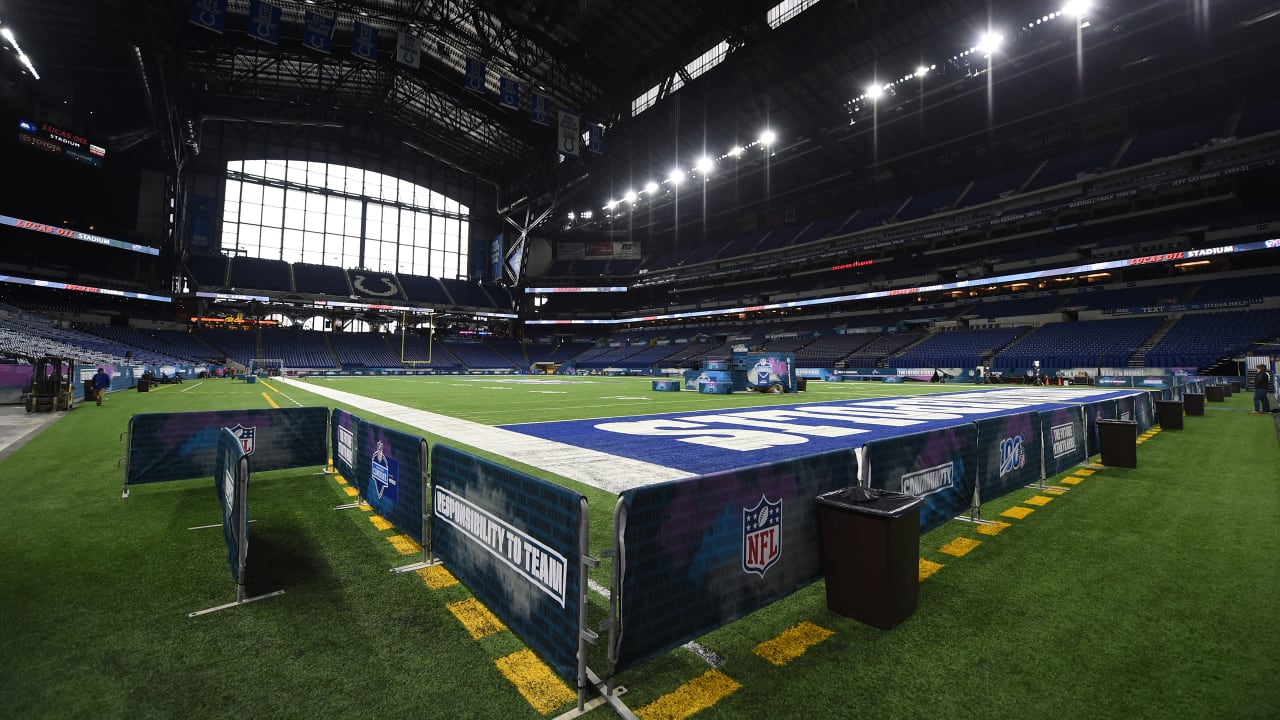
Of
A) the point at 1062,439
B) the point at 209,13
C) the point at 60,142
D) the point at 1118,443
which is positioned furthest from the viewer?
the point at 60,142

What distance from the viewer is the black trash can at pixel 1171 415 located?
10219mm

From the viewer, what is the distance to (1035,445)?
5.75 m

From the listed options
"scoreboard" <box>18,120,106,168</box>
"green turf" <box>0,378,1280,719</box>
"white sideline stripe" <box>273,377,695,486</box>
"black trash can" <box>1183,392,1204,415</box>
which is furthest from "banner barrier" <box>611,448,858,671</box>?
"scoreboard" <box>18,120,106,168</box>

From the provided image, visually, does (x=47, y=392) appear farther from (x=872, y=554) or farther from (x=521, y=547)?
(x=872, y=554)

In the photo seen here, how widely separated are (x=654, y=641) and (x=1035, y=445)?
5.95 meters

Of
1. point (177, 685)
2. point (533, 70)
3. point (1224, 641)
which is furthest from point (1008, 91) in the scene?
point (177, 685)

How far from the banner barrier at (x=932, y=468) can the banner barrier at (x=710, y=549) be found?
751mm

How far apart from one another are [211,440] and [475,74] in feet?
85.7

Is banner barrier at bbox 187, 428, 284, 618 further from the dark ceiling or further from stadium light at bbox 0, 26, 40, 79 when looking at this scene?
stadium light at bbox 0, 26, 40, 79

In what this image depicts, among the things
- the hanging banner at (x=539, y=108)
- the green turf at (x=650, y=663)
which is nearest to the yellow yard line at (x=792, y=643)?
the green turf at (x=650, y=663)

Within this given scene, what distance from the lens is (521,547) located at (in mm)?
2488

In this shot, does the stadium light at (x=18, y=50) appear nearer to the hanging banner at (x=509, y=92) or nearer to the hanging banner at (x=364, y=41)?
the hanging banner at (x=364, y=41)

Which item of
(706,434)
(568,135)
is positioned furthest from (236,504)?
(568,135)

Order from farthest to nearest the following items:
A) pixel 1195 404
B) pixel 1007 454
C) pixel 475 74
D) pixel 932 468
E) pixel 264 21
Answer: pixel 475 74, pixel 264 21, pixel 1195 404, pixel 1007 454, pixel 932 468
